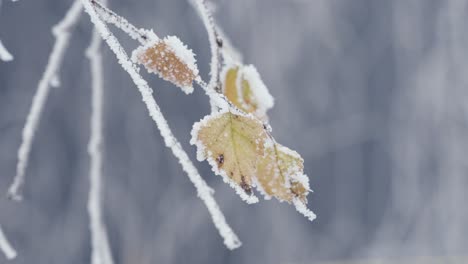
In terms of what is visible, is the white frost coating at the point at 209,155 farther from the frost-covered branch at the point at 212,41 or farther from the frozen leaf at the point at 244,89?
the frozen leaf at the point at 244,89

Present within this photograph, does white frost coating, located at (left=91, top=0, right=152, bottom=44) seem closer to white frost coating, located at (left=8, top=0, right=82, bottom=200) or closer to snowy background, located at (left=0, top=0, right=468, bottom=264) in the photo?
white frost coating, located at (left=8, top=0, right=82, bottom=200)

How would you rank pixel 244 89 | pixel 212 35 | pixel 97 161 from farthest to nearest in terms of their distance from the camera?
pixel 97 161 < pixel 244 89 < pixel 212 35

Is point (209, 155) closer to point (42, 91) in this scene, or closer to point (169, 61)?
point (169, 61)

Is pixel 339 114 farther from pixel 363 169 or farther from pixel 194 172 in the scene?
pixel 194 172

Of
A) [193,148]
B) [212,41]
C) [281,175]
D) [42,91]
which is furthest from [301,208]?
[193,148]

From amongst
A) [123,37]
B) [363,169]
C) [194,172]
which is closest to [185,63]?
[194,172]

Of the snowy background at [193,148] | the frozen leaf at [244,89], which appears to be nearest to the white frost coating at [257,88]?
the frozen leaf at [244,89]

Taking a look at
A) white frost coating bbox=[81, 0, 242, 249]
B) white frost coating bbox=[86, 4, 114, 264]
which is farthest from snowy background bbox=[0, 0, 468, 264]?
white frost coating bbox=[81, 0, 242, 249]
